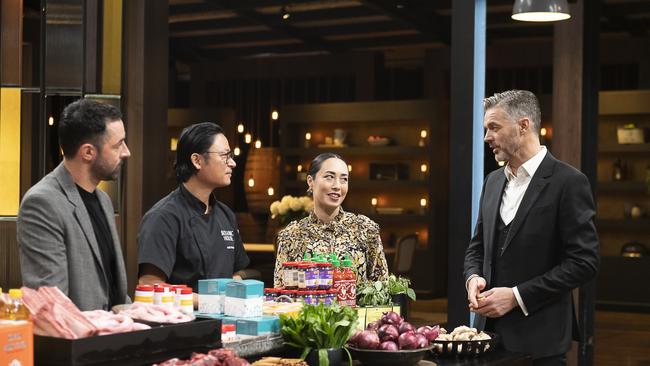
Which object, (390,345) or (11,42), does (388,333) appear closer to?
(390,345)

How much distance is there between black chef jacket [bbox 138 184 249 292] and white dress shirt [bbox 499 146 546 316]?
1.23m

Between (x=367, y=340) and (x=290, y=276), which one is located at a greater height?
(x=290, y=276)

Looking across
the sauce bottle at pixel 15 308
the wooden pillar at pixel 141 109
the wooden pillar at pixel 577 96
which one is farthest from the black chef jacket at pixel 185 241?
the wooden pillar at pixel 577 96

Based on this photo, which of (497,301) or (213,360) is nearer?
(213,360)

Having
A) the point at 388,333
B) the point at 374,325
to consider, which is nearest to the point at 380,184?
the point at 374,325

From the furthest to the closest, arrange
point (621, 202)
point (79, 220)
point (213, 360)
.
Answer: point (621, 202) < point (79, 220) < point (213, 360)

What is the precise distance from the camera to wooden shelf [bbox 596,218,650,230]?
552 inches

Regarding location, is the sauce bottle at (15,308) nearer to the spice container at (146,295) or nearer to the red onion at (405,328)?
the spice container at (146,295)

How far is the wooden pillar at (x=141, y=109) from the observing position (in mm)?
7578

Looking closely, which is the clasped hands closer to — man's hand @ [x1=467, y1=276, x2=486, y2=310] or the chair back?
man's hand @ [x1=467, y1=276, x2=486, y2=310]

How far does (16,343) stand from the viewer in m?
2.65

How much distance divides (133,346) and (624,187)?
1232 cm

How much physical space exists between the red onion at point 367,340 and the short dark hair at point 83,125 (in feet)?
3.87

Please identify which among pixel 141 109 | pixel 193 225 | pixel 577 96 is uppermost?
pixel 577 96
